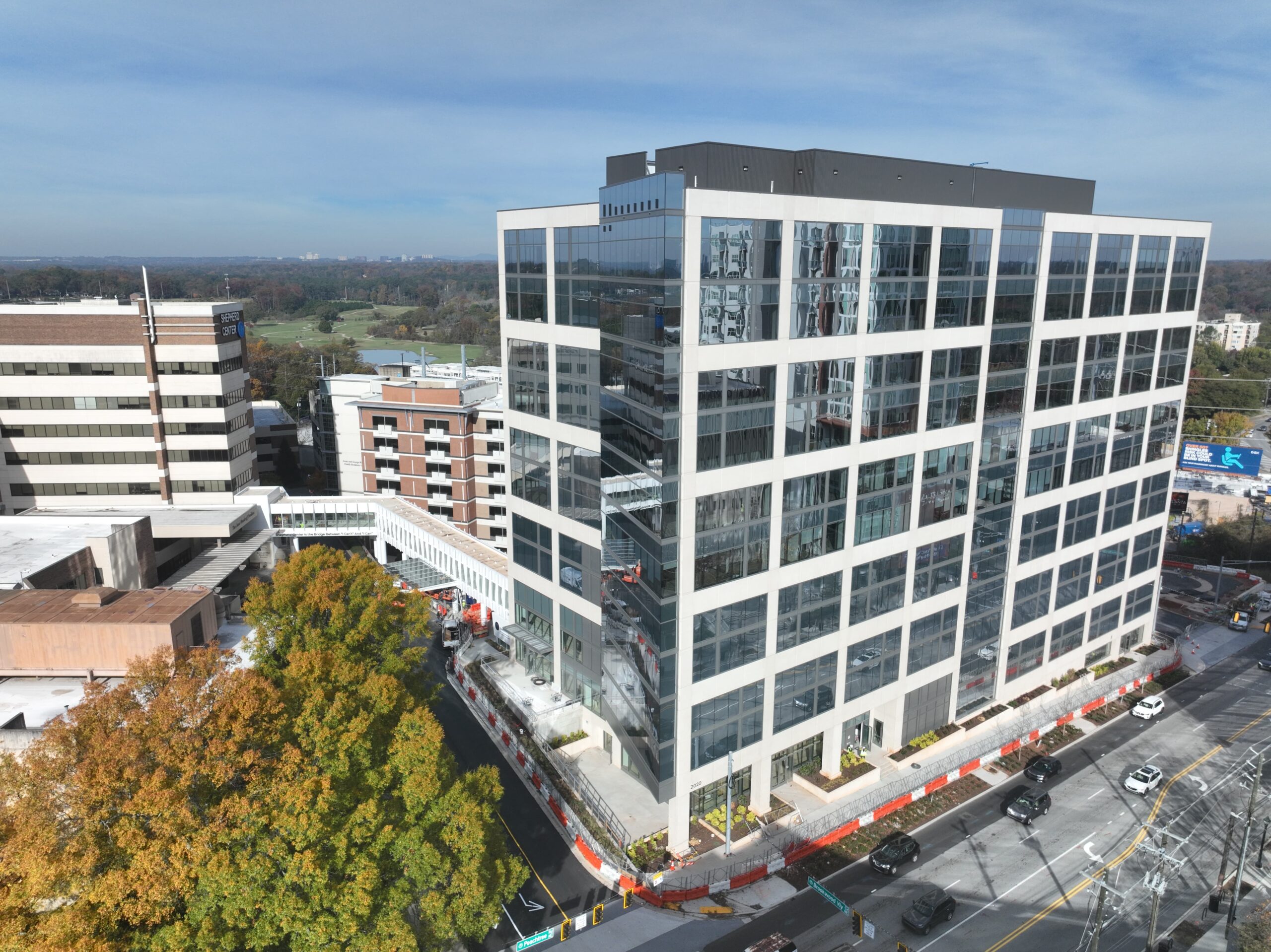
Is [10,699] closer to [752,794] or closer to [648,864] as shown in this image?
[648,864]

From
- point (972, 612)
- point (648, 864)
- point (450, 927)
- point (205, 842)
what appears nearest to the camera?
point (205, 842)

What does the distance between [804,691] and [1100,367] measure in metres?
31.7

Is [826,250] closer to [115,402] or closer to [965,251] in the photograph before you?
[965,251]

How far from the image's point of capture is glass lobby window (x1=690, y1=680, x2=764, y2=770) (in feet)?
137

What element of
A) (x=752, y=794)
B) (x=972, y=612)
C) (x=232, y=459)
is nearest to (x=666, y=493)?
(x=752, y=794)

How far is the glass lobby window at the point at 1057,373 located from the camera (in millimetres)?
52594

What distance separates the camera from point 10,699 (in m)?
48.6

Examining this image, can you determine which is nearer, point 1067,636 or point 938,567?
point 938,567

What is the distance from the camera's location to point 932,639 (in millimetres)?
51844

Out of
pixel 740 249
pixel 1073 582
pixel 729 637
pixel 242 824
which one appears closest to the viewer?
pixel 242 824

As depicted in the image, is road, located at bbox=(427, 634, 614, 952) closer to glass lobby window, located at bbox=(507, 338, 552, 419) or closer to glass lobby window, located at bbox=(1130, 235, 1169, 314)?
glass lobby window, located at bbox=(507, 338, 552, 419)

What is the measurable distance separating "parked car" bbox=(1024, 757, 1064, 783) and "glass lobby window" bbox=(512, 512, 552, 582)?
106ft

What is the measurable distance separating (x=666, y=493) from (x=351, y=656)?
18.9 metres

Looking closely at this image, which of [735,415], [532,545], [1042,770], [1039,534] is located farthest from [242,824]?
[1039,534]
